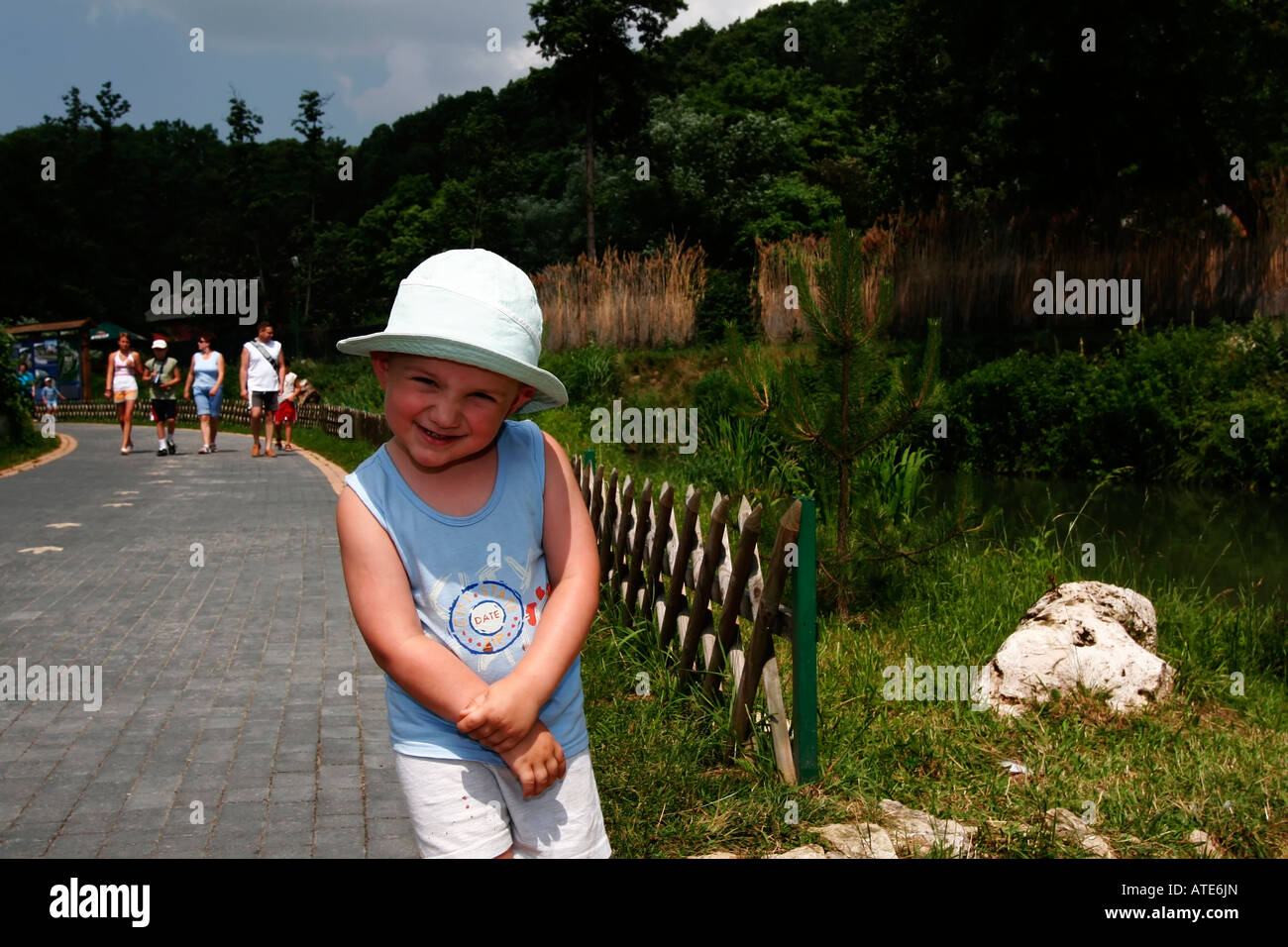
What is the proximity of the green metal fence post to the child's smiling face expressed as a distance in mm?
2004

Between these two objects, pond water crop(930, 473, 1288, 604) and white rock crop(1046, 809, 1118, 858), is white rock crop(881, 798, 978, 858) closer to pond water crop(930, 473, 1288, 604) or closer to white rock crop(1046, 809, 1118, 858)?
white rock crop(1046, 809, 1118, 858)

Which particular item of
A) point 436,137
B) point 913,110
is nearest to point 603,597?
point 913,110

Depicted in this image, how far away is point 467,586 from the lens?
2.22m

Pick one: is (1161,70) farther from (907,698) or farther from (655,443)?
(907,698)

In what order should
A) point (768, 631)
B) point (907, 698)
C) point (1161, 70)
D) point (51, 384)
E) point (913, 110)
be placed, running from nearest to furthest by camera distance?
1. point (768, 631)
2. point (907, 698)
3. point (1161, 70)
4. point (913, 110)
5. point (51, 384)

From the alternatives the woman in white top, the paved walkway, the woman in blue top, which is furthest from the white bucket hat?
the woman in white top

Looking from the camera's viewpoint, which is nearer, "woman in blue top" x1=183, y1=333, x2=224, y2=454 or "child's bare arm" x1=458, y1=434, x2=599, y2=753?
"child's bare arm" x1=458, y1=434, x2=599, y2=753

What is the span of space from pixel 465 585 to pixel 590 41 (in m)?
44.2

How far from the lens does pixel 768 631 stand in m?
4.23

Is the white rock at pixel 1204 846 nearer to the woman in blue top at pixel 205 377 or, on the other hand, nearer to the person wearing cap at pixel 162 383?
the woman in blue top at pixel 205 377

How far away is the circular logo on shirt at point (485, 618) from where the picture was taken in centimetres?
221

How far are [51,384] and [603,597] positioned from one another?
32.7 meters

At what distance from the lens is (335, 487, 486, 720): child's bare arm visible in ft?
6.92

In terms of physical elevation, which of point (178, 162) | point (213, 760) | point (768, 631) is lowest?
point (213, 760)
